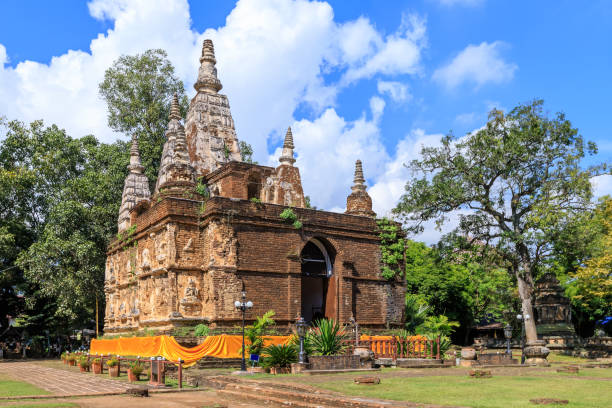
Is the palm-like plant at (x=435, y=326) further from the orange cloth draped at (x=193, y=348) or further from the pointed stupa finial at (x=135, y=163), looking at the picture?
the pointed stupa finial at (x=135, y=163)

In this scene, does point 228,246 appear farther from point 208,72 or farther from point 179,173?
point 208,72

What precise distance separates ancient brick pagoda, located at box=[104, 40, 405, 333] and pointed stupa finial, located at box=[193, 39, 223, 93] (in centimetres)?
5

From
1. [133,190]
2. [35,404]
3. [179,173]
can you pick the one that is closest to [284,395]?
[35,404]

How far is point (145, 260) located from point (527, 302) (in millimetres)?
16476

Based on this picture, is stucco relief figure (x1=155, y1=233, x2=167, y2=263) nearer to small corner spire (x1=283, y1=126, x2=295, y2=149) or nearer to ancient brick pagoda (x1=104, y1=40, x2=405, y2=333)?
ancient brick pagoda (x1=104, y1=40, x2=405, y2=333)

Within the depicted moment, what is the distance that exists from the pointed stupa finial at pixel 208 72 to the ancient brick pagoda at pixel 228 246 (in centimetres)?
5

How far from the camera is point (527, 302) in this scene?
25641mm

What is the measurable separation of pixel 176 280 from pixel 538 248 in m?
15.7

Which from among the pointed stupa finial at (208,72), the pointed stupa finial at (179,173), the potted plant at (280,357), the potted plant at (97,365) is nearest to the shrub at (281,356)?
the potted plant at (280,357)

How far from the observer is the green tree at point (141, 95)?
1553 inches

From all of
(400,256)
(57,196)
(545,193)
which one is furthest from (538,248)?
(57,196)

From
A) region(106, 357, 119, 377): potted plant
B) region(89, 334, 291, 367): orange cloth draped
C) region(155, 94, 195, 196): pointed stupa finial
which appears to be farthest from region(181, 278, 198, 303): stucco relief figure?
region(155, 94, 195, 196): pointed stupa finial

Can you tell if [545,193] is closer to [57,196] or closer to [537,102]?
[537,102]

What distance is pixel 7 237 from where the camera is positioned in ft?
115
